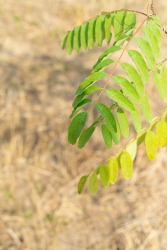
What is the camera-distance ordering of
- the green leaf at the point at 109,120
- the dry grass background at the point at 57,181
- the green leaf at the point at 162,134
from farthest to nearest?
the dry grass background at the point at 57,181 < the green leaf at the point at 162,134 < the green leaf at the point at 109,120

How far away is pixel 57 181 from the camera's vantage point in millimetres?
2723

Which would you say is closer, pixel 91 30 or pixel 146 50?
pixel 146 50

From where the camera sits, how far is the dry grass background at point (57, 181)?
227 centimetres

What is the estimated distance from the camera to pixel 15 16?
5.27 meters

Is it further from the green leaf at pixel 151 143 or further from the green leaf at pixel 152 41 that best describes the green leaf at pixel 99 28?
the green leaf at pixel 151 143

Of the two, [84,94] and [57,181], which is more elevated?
[84,94]

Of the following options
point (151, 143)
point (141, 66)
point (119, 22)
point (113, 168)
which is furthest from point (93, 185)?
point (119, 22)

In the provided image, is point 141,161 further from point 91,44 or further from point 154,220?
point 91,44

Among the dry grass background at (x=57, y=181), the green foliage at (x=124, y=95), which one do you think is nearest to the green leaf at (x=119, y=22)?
the green foliage at (x=124, y=95)

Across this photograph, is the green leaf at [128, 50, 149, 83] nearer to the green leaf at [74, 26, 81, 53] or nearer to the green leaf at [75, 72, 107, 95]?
the green leaf at [75, 72, 107, 95]

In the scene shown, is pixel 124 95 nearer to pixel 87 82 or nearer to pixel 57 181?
pixel 87 82

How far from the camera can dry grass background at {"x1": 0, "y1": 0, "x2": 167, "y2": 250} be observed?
2271 mm

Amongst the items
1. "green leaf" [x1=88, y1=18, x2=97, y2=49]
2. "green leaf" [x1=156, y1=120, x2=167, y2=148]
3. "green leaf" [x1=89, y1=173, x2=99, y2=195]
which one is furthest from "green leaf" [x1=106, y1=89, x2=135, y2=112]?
"green leaf" [x1=88, y1=18, x2=97, y2=49]

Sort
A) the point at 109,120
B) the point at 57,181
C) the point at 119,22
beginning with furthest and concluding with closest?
the point at 57,181 → the point at 119,22 → the point at 109,120
